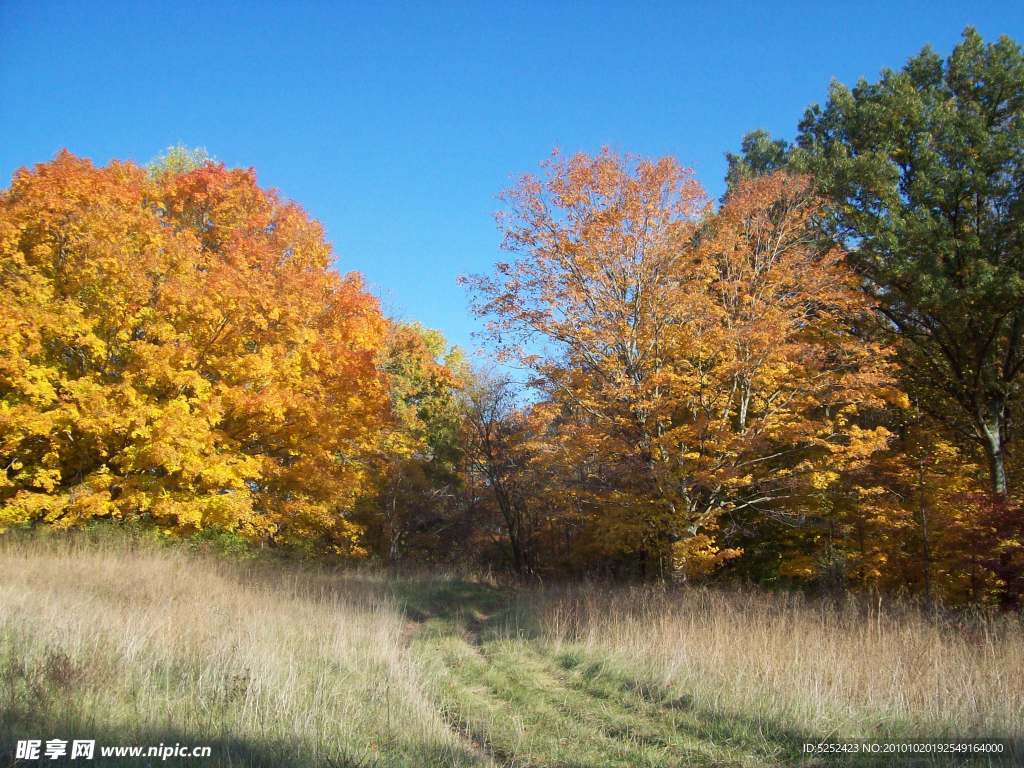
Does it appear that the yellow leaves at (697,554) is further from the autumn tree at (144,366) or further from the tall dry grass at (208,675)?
the autumn tree at (144,366)

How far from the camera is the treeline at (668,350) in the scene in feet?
44.8

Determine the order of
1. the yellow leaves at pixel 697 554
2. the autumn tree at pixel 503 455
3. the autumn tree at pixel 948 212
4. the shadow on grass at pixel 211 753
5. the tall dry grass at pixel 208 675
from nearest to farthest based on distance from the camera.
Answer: the shadow on grass at pixel 211 753 < the tall dry grass at pixel 208 675 < the yellow leaves at pixel 697 554 < the autumn tree at pixel 948 212 < the autumn tree at pixel 503 455

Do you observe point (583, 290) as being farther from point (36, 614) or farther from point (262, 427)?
point (36, 614)

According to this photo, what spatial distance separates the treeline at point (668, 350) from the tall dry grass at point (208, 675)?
18.0 feet

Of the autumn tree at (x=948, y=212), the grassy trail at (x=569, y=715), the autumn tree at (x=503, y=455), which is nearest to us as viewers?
the grassy trail at (x=569, y=715)

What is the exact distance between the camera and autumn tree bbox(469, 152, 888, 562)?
44.2ft

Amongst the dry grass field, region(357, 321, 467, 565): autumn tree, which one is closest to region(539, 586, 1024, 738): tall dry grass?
the dry grass field

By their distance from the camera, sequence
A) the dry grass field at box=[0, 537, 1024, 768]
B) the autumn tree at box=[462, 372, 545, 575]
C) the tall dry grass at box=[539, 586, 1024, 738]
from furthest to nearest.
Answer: the autumn tree at box=[462, 372, 545, 575] < the tall dry grass at box=[539, 586, 1024, 738] < the dry grass field at box=[0, 537, 1024, 768]

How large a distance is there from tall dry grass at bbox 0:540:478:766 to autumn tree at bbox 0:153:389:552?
434 centimetres

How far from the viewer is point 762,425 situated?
13.8 meters

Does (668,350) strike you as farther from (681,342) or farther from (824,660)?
(824,660)

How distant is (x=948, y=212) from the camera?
621 inches

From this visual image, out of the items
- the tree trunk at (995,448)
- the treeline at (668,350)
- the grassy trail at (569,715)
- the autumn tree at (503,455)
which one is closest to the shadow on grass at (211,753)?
the grassy trail at (569,715)

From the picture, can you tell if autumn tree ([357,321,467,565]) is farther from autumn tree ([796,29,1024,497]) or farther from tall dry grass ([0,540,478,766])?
autumn tree ([796,29,1024,497])
